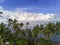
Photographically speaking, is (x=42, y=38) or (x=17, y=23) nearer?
(x=42, y=38)

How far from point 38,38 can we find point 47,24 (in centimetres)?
273

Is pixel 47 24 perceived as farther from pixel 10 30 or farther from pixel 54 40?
pixel 10 30

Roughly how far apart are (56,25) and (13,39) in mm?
6945

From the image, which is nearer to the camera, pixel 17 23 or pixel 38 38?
pixel 38 38

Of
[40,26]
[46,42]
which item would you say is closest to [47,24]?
[40,26]

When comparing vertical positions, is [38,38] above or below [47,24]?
below

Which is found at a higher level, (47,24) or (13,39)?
(47,24)

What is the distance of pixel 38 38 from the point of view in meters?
29.3

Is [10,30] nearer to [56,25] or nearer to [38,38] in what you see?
[38,38]

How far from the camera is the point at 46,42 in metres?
28.5

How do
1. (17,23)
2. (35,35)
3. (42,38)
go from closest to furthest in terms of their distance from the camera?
(42,38), (35,35), (17,23)

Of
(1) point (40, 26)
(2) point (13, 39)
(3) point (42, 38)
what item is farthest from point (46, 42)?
(2) point (13, 39)

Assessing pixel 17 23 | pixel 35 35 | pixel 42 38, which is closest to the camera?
pixel 42 38

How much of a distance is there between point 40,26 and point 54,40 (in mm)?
3057
